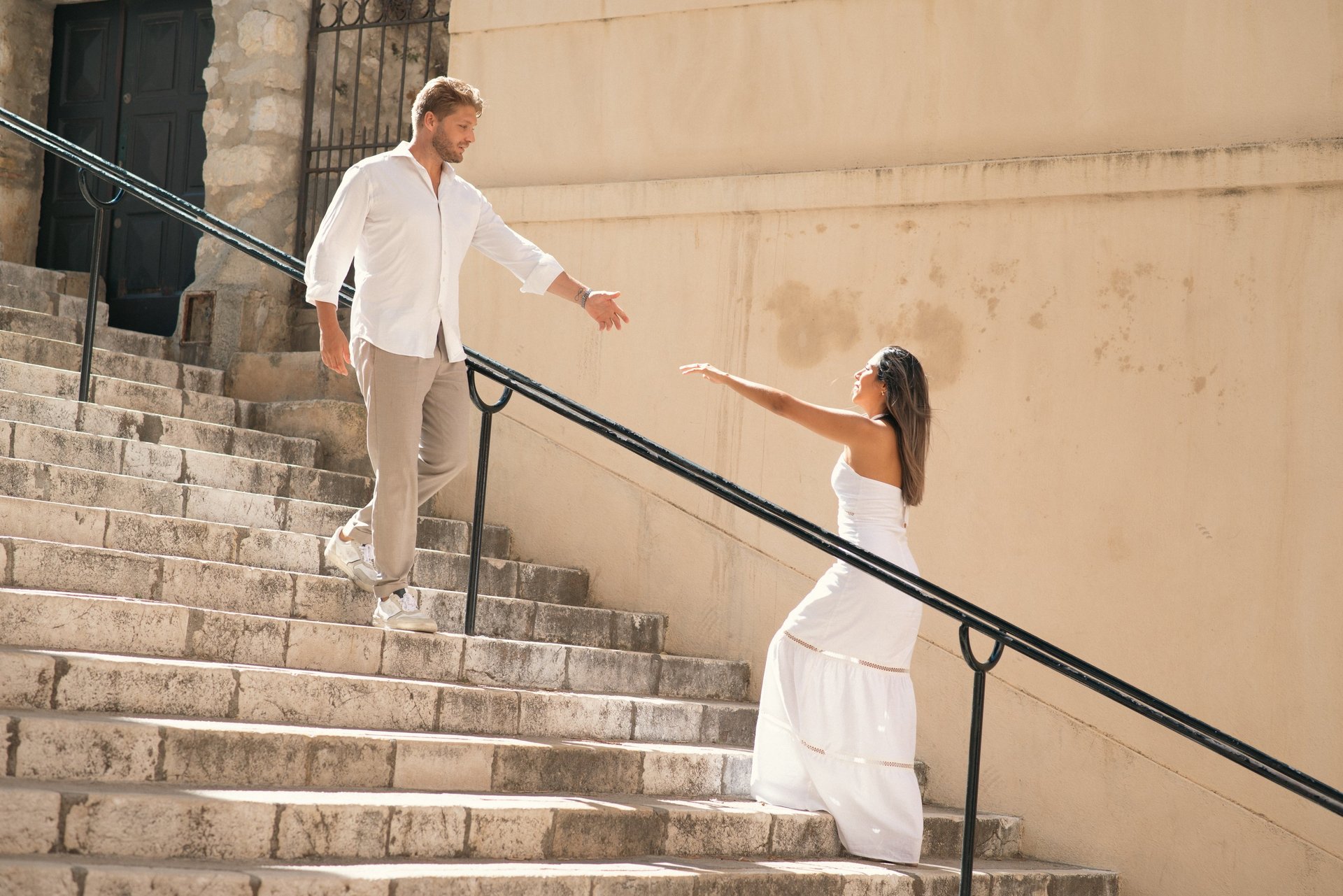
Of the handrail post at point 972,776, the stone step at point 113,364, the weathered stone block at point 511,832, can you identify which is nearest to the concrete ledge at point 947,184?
the stone step at point 113,364

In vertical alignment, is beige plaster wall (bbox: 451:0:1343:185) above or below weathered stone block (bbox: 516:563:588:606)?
above

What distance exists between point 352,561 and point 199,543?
0.58m

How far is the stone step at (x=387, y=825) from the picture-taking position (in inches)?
131

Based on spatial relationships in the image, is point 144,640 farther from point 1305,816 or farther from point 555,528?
point 1305,816

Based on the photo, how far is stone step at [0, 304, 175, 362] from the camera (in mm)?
6602

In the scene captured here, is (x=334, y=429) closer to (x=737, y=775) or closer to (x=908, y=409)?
(x=737, y=775)

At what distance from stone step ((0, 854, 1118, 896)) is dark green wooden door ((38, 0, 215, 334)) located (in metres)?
6.17

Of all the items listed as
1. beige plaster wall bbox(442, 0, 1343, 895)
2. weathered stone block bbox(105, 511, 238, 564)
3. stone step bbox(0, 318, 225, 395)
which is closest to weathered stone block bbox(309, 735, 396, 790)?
weathered stone block bbox(105, 511, 238, 564)

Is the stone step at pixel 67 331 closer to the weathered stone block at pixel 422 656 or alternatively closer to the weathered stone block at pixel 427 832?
the weathered stone block at pixel 422 656

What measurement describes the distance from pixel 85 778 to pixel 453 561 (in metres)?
2.39

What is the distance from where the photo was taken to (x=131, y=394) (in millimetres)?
6277

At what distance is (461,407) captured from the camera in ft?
16.3

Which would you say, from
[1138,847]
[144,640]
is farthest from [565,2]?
[1138,847]

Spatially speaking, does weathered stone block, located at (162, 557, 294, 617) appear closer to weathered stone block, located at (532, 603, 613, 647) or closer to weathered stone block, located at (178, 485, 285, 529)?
weathered stone block, located at (178, 485, 285, 529)
